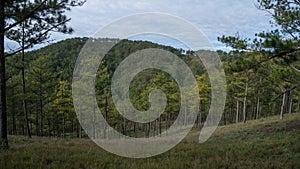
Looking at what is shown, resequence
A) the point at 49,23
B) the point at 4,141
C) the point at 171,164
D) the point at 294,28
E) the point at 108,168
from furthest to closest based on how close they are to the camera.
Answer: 1. the point at 294,28
2. the point at 49,23
3. the point at 4,141
4. the point at 171,164
5. the point at 108,168

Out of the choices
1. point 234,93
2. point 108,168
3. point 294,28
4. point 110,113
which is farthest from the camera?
point 110,113

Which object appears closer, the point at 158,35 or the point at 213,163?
the point at 213,163

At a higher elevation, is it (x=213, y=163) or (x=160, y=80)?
(x=160, y=80)

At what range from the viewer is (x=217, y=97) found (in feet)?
149

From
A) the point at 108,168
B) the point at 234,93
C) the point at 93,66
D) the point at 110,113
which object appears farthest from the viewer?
the point at 110,113

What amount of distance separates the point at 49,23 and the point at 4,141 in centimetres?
547

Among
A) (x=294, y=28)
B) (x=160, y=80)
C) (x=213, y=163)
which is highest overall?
(x=294, y=28)

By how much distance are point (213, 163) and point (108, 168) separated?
3403mm

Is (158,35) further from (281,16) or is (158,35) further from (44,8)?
(281,16)

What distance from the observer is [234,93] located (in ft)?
119

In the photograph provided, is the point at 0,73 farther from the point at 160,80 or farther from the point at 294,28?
the point at 160,80

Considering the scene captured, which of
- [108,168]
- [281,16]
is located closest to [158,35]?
[281,16]

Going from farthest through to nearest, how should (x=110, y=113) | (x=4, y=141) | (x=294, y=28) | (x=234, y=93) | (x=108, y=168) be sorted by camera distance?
(x=110, y=113)
(x=234, y=93)
(x=294, y=28)
(x=4, y=141)
(x=108, y=168)

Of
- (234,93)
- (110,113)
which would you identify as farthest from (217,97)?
(110,113)
